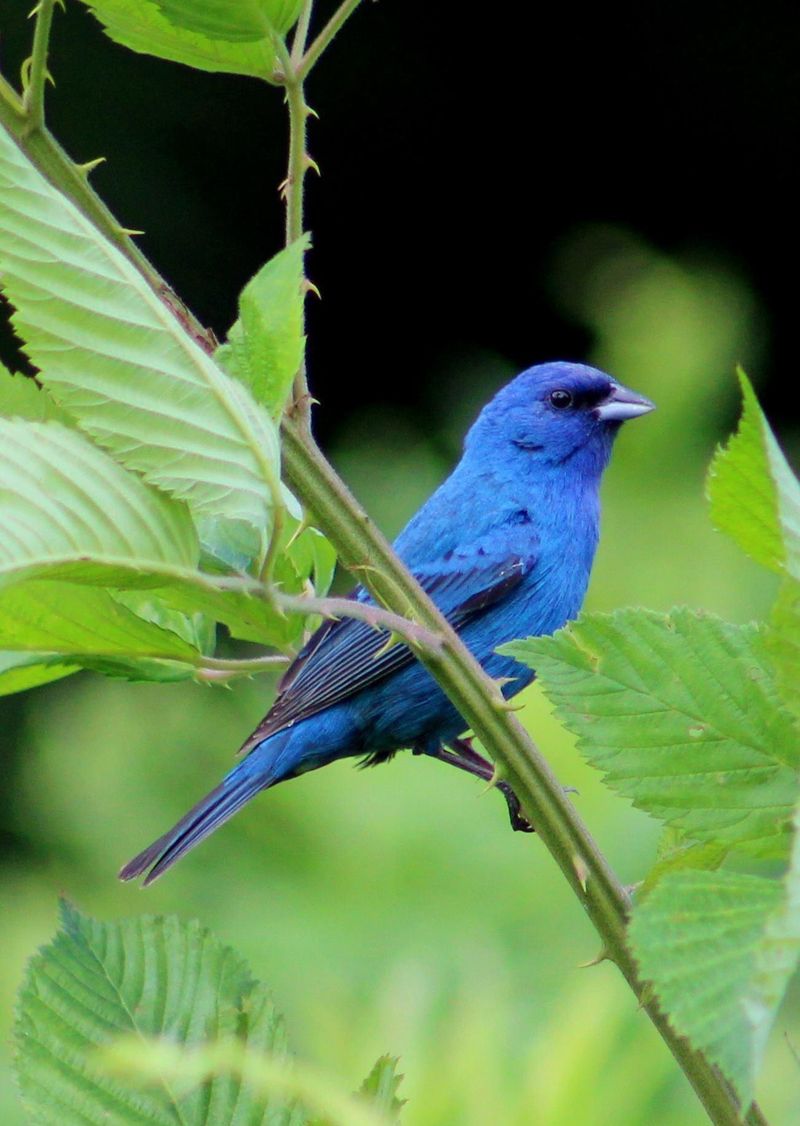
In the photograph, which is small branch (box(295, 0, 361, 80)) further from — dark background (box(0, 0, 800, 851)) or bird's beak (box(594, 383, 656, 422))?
dark background (box(0, 0, 800, 851))

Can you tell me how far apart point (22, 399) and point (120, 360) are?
94 millimetres

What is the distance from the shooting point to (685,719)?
0.53 metres

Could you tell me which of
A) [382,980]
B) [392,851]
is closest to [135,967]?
[382,980]

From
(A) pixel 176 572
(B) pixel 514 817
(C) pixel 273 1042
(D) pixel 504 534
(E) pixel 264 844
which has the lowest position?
(E) pixel 264 844

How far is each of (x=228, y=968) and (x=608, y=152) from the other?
4343 millimetres

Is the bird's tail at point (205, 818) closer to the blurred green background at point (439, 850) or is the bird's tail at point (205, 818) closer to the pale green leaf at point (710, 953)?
the blurred green background at point (439, 850)

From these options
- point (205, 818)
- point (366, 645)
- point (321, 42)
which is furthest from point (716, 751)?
point (366, 645)

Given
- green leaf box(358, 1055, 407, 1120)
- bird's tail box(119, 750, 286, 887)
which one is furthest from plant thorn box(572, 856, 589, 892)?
bird's tail box(119, 750, 286, 887)

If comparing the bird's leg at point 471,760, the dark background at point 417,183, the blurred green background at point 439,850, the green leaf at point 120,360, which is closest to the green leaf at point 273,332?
the green leaf at point 120,360

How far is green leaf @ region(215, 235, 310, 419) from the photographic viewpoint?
52 centimetres

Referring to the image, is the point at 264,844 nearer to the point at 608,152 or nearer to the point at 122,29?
the point at 122,29

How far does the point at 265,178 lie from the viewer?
437 cm

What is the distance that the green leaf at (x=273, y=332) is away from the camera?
517 millimetres

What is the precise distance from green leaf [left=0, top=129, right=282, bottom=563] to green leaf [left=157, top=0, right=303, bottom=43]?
0.38 feet
